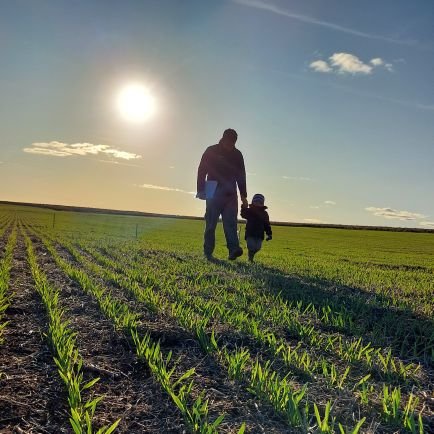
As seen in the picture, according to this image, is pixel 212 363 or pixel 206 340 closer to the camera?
pixel 212 363

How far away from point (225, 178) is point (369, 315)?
585 cm

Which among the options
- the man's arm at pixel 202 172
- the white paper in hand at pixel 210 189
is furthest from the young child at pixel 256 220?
the man's arm at pixel 202 172

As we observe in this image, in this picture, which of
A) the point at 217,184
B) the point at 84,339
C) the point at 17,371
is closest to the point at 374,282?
the point at 217,184

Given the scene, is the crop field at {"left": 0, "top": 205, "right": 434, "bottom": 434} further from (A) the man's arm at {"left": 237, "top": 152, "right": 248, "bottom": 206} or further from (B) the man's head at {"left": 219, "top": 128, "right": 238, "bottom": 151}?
(B) the man's head at {"left": 219, "top": 128, "right": 238, "bottom": 151}

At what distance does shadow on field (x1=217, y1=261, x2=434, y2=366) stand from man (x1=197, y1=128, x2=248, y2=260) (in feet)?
8.14

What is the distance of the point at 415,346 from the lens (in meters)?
3.93

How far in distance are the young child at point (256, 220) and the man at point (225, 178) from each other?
A: 1.40 ft

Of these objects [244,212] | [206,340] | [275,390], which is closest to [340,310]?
[206,340]

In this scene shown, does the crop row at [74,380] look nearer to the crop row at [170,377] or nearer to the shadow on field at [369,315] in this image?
the crop row at [170,377]

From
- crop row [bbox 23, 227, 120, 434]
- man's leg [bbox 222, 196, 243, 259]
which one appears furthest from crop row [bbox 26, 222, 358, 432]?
man's leg [bbox 222, 196, 243, 259]

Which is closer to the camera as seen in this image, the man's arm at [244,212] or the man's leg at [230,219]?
the man's leg at [230,219]

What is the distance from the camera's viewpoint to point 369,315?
5.32 meters

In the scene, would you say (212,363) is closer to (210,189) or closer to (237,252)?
(237,252)

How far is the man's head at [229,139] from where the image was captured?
1038cm
